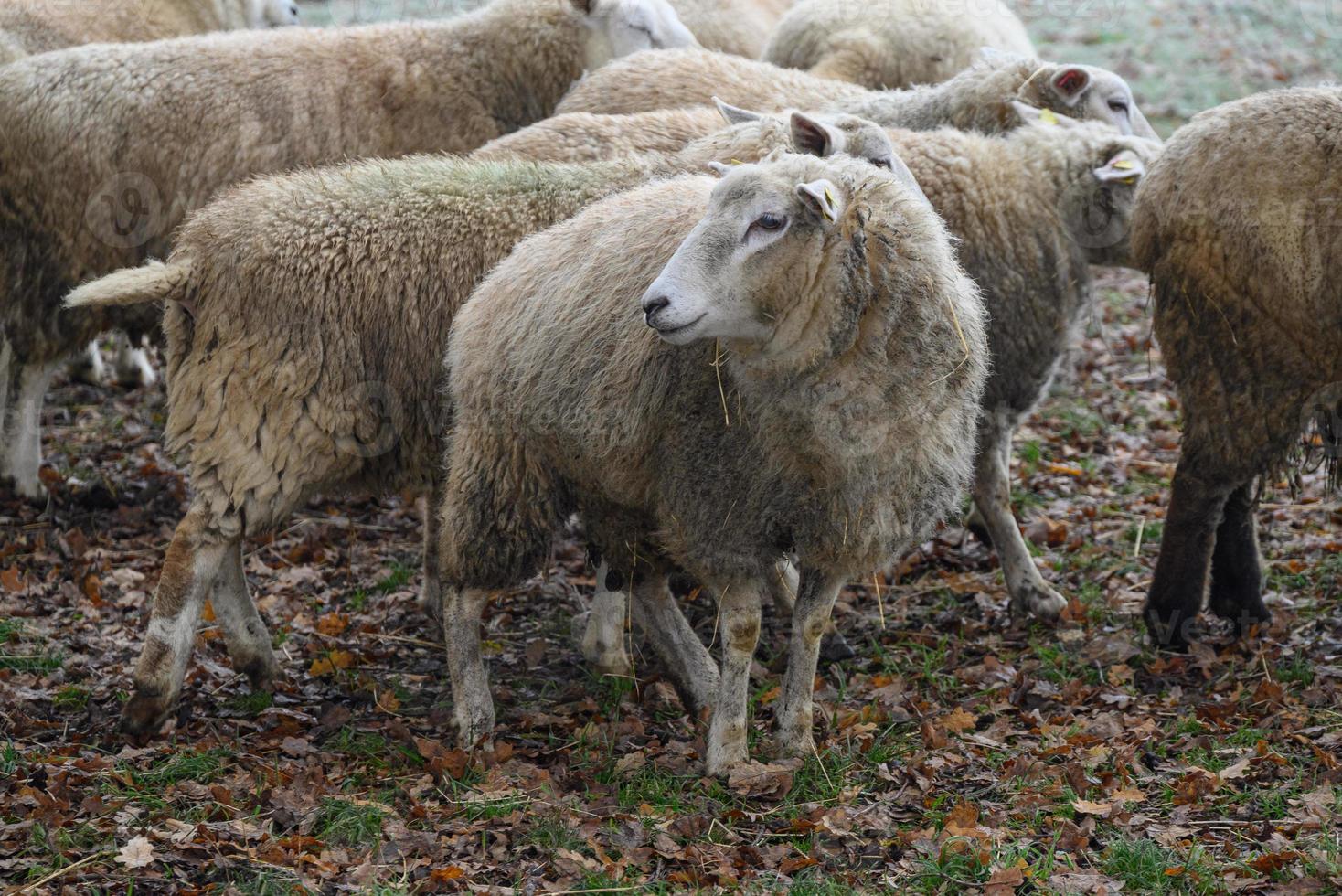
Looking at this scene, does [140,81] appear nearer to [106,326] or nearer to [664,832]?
[106,326]

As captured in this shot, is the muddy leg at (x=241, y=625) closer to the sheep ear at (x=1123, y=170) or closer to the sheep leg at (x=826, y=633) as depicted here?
the sheep leg at (x=826, y=633)

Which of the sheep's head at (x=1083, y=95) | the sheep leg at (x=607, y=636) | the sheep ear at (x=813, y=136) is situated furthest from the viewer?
the sheep's head at (x=1083, y=95)

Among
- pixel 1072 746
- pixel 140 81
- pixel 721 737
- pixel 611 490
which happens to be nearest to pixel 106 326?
pixel 140 81

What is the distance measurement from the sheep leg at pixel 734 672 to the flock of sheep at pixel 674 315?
0.04ft

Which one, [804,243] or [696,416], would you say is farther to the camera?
[696,416]

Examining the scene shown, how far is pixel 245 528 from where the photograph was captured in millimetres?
4824

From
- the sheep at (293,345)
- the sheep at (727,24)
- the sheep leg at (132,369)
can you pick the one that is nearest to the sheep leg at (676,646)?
the sheep at (293,345)

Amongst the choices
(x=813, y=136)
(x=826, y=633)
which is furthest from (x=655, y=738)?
(x=813, y=136)

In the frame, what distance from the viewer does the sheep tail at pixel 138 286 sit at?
4.69 meters

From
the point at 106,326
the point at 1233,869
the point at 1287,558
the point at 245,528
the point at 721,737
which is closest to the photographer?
the point at 1233,869

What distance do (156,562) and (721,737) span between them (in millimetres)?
3108

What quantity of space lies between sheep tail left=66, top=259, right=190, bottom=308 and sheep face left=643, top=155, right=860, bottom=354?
1.82 meters

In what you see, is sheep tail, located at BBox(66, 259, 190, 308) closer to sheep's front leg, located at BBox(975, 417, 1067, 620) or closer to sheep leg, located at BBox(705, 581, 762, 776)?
sheep leg, located at BBox(705, 581, 762, 776)

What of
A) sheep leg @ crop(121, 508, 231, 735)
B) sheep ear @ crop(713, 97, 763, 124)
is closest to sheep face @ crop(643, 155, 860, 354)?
sheep ear @ crop(713, 97, 763, 124)
